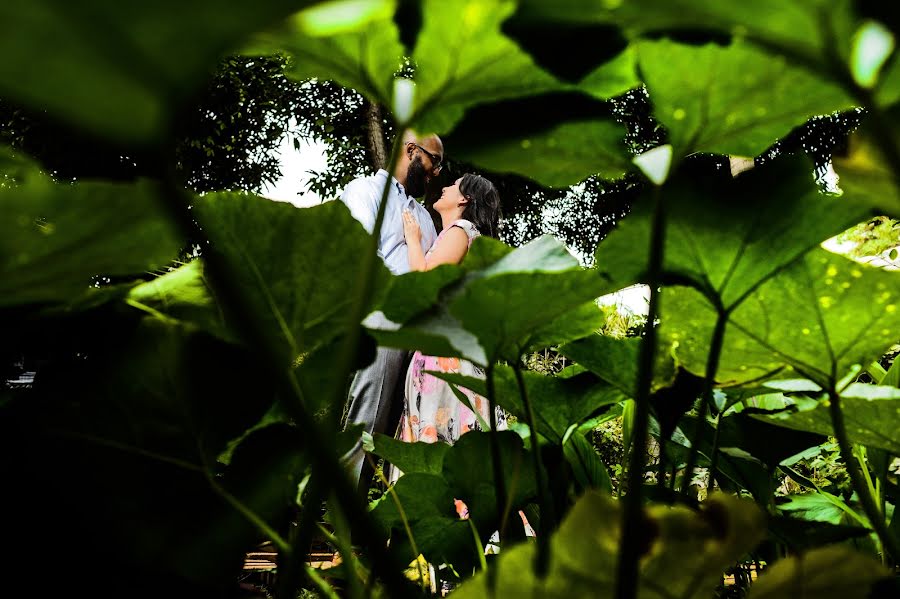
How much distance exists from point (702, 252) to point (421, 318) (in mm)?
198

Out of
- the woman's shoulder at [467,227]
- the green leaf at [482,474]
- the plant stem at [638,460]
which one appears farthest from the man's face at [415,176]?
the plant stem at [638,460]

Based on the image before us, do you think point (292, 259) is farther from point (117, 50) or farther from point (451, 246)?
point (451, 246)

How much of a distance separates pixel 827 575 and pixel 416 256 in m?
2.48

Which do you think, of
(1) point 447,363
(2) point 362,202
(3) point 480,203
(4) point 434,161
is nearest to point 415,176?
(4) point 434,161

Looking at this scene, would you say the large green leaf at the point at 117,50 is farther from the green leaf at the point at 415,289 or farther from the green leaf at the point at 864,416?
the green leaf at the point at 864,416

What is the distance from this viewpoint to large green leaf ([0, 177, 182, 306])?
19 cm

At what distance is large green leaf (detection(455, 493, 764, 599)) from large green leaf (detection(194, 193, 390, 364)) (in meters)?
0.15

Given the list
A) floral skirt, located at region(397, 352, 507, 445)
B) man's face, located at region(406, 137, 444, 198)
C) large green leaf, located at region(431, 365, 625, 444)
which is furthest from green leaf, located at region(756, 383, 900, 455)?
man's face, located at region(406, 137, 444, 198)

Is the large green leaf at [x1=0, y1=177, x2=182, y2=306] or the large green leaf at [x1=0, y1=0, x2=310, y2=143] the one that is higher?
the large green leaf at [x1=0, y1=177, x2=182, y2=306]

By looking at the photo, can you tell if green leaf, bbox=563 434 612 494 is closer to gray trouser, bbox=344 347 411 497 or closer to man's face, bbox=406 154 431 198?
gray trouser, bbox=344 347 411 497

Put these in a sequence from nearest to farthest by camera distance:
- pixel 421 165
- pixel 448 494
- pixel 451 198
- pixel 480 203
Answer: pixel 448 494 → pixel 480 203 → pixel 421 165 → pixel 451 198

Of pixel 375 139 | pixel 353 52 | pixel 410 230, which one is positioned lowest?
pixel 353 52

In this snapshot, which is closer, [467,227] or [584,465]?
[584,465]

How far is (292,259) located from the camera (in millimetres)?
325
